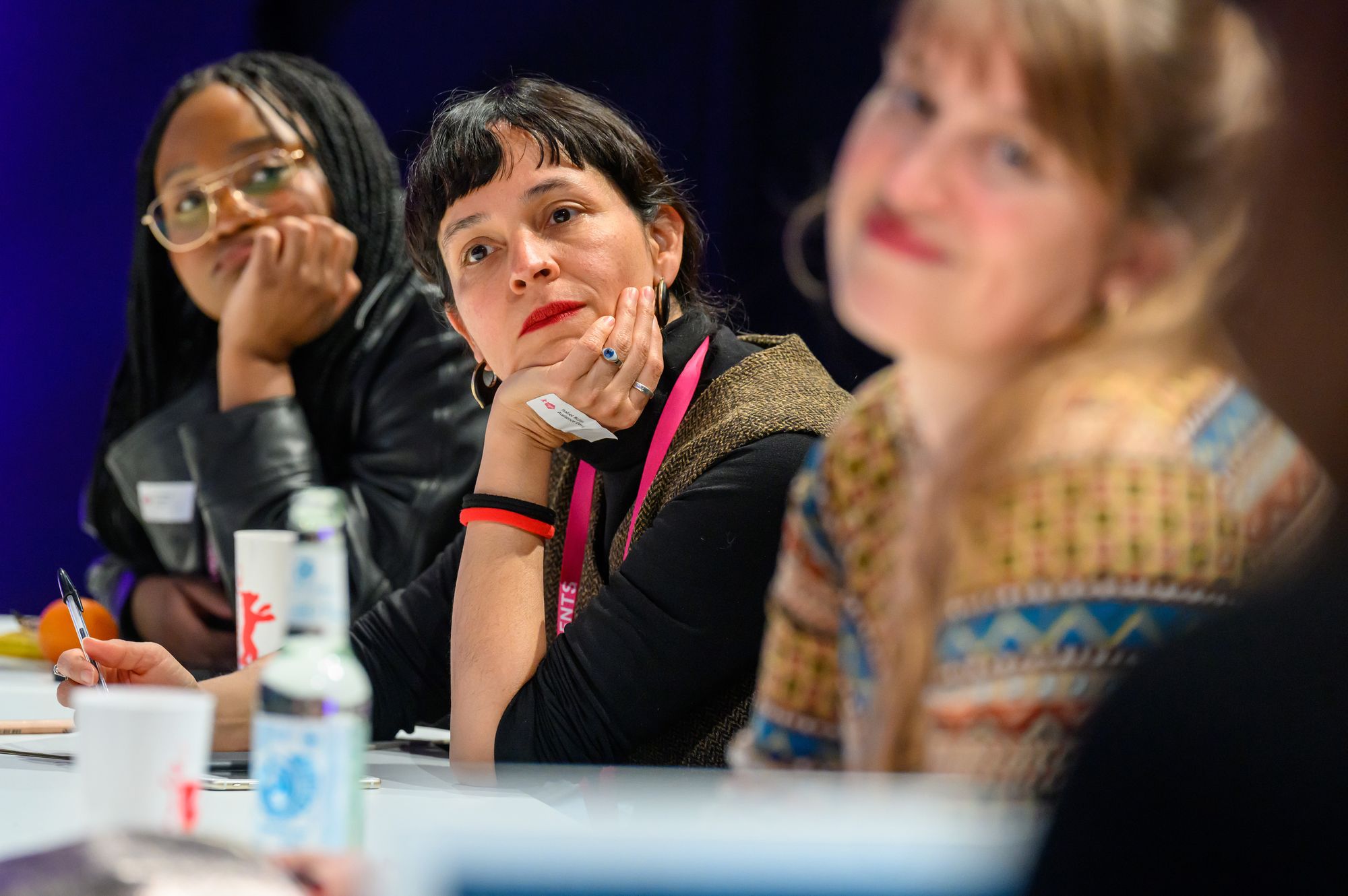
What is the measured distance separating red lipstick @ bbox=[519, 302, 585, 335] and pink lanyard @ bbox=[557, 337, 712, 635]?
13 cm

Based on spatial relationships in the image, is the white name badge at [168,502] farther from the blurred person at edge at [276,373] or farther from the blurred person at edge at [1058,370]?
the blurred person at edge at [1058,370]

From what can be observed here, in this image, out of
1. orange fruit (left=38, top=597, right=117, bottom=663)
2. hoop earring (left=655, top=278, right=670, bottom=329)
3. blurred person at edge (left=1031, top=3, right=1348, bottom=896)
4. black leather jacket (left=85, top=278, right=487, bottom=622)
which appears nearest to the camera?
blurred person at edge (left=1031, top=3, right=1348, bottom=896)

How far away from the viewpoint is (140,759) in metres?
0.70

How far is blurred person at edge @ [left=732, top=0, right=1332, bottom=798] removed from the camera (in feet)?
2.05

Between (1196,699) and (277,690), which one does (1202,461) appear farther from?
(277,690)

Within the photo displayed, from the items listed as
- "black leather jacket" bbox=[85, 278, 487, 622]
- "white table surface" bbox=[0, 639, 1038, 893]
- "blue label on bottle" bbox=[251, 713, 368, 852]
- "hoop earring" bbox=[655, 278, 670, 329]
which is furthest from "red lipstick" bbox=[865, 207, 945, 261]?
"black leather jacket" bbox=[85, 278, 487, 622]

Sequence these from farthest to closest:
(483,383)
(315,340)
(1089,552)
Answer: (315,340)
(483,383)
(1089,552)

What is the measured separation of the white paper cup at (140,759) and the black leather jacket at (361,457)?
1.29 m

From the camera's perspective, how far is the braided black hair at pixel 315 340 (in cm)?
224

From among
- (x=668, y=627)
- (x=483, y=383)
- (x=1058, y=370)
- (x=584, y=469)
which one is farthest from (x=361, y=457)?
(x=1058, y=370)

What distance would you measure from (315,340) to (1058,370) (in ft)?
5.84

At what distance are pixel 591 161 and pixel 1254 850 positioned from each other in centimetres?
126

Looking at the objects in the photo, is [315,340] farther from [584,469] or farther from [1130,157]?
[1130,157]

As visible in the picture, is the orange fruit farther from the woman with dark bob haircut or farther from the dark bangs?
the dark bangs
